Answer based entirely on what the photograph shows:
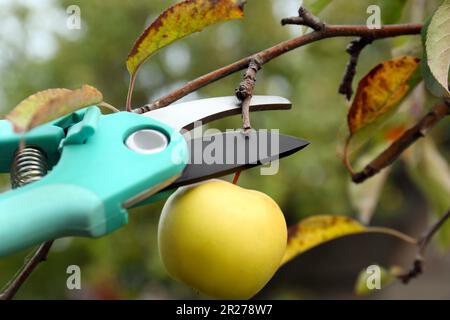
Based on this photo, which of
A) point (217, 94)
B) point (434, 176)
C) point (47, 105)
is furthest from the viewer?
point (217, 94)

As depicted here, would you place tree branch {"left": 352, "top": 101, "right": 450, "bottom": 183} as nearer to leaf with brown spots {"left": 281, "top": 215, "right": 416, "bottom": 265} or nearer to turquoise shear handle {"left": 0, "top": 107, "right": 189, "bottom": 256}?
leaf with brown spots {"left": 281, "top": 215, "right": 416, "bottom": 265}

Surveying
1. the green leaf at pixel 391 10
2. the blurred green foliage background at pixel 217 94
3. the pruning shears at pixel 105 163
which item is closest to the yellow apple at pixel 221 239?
the pruning shears at pixel 105 163

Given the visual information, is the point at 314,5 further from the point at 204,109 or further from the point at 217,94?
the point at 217,94

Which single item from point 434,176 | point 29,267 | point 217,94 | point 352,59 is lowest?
point 217,94

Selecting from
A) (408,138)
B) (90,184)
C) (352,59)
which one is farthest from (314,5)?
(90,184)

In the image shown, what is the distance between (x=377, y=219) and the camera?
4.70m

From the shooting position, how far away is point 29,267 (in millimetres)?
527

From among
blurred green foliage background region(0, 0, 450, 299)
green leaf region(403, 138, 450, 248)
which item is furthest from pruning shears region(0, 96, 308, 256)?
blurred green foliage background region(0, 0, 450, 299)

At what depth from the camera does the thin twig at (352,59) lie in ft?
2.16

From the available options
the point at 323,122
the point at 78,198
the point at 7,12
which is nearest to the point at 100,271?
the point at 323,122

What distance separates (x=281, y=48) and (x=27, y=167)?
0.81ft

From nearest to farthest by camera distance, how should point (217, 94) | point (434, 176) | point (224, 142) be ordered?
point (224, 142) → point (434, 176) → point (217, 94)

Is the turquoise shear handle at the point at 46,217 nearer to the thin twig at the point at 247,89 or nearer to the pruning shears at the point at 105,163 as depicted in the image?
the pruning shears at the point at 105,163

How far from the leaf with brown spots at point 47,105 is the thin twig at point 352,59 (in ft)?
1.02
